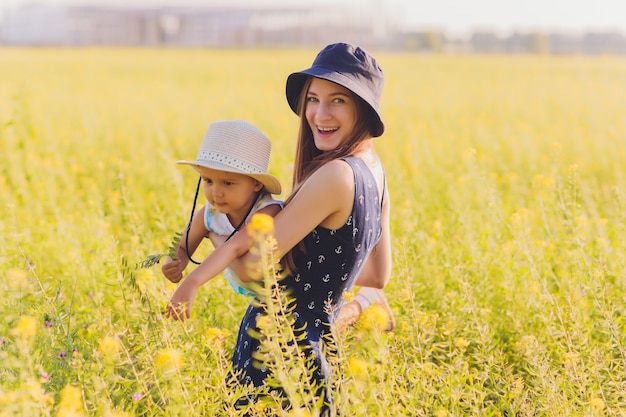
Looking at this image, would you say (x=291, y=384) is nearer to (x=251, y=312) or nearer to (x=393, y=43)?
(x=251, y=312)

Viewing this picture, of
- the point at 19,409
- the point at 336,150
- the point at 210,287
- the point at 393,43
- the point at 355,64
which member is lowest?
the point at 393,43

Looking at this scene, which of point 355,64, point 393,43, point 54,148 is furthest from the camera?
point 393,43

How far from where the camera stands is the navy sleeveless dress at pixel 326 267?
2.10 metres

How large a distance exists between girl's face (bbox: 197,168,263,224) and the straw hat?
0.04m

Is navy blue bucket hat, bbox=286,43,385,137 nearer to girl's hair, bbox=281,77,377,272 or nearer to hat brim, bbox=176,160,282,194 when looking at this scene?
girl's hair, bbox=281,77,377,272

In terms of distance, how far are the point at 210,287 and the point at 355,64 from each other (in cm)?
111

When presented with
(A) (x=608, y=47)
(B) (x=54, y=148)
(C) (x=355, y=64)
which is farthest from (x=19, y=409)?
(A) (x=608, y=47)

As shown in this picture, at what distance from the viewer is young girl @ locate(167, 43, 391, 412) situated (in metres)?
2.01

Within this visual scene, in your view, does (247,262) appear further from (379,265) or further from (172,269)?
(379,265)

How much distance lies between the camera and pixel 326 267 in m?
2.15

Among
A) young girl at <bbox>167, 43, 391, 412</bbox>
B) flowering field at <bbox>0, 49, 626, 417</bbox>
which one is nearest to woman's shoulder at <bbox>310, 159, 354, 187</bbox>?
young girl at <bbox>167, 43, 391, 412</bbox>

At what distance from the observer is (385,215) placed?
246 centimetres

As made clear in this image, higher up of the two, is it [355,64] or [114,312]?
[355,64]

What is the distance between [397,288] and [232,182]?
0.95 metres
